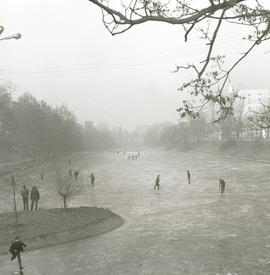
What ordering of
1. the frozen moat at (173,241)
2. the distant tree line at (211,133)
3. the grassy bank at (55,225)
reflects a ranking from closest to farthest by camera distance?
the frozen moat at (173,241)
the grassy bank at (55,225)
the distant tree line at (211,133)

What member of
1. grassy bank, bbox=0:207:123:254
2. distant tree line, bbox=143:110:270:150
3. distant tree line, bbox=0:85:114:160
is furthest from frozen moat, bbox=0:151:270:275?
distant tree line, bbox=143:110:270:150

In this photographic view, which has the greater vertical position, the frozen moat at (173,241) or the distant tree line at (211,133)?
the distant tree line at (211,133)

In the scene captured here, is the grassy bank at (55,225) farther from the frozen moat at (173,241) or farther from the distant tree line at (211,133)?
the distant tree line at (211,133)

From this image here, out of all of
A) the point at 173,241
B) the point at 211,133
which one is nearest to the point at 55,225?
the point at 173,241

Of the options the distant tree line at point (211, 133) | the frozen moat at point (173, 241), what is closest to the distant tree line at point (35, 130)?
the distant tree line at point (211, 133)

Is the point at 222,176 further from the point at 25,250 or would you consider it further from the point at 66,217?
the point at 25,250

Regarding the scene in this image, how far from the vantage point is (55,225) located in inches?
906

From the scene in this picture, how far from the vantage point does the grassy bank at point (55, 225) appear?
21.0 meters

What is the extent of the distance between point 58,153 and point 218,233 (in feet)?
312

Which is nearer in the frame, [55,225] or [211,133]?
[55,225]

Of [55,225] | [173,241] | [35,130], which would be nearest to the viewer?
[173,241]

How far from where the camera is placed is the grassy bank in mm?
20953

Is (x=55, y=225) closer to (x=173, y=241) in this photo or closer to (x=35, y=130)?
(x=173, y=241)

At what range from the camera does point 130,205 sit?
3309 cm
